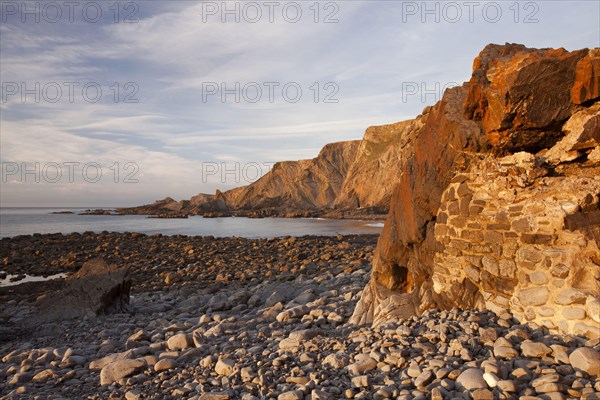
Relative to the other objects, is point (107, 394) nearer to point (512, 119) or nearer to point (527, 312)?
point (527, 312)

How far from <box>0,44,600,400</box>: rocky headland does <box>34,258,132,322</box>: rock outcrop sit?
172mm

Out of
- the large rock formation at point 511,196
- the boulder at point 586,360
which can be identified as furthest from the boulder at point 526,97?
the boulder at point 586,360

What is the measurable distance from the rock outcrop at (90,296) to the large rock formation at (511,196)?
20.1 feet

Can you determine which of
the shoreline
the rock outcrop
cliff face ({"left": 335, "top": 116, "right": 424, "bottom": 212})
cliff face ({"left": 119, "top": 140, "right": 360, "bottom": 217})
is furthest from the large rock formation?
cliff face ({"left": 119, "top": 140, "right": 360, "bottom": 217})

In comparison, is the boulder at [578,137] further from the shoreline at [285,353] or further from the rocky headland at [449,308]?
the shoreline at [285,353]

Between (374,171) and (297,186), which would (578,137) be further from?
(297,186)

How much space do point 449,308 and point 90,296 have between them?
8005 millimetres

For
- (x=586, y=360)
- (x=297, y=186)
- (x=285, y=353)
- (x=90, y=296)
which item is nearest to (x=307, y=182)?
(x=297, y=186)

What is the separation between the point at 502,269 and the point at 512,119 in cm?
200

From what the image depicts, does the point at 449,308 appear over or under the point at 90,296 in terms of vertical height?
over

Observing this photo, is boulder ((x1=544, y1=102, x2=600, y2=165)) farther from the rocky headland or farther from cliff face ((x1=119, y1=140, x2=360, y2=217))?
cliff face ((x1=119, y1=140, x2=360, y2=217))

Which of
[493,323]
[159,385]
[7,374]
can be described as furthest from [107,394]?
[493,323]

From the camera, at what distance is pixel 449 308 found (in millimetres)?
5680

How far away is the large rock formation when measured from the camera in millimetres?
4520
